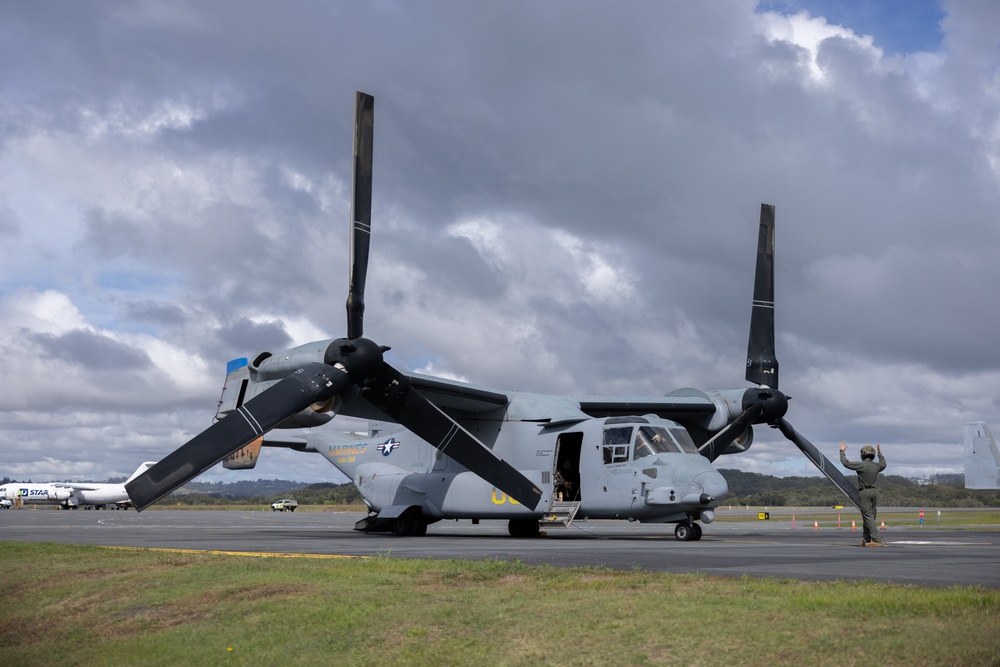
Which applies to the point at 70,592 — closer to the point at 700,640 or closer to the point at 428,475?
the point at 700,640

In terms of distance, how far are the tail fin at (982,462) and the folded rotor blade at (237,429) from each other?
3509cm

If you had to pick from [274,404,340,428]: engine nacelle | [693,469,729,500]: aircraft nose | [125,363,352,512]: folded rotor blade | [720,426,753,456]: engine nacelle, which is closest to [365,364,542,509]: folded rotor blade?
[274,404,340,428]: engine nacelle

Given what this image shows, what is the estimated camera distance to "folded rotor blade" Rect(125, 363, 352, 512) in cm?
1770

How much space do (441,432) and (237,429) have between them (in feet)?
17.5

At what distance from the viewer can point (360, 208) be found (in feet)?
69.2

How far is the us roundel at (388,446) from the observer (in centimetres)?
2758

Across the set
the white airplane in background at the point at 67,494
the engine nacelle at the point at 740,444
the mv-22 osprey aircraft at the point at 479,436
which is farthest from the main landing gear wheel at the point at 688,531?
the white airplane in background at the point at 67,494

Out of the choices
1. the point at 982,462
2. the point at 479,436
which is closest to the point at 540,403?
the point at 479,436


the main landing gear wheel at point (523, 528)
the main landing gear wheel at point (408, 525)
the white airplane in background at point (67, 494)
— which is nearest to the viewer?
the main landing gear wheel at point (523, 528)

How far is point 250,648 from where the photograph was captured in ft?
28.5

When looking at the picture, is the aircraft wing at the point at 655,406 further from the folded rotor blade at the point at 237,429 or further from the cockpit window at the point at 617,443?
the folded rotor blade at the point at 237,429

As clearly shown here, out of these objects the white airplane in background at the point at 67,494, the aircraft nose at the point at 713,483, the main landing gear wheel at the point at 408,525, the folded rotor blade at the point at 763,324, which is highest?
the folded rotor blade at the point at 763,324

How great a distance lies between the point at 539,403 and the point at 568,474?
2163 millimetres

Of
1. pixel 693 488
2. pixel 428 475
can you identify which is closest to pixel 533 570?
pixel 693 488
